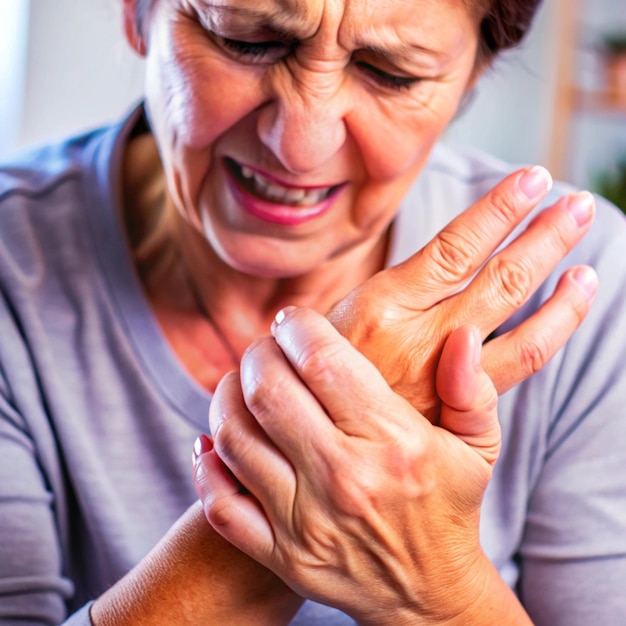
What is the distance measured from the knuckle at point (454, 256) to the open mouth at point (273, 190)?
19 centimetres

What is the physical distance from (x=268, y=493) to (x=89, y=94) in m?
2.14

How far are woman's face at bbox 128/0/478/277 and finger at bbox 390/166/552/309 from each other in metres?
0.14

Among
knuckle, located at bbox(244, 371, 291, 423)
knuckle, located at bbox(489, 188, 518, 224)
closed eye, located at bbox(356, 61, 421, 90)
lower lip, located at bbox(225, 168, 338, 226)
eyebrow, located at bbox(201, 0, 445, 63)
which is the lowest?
knuckle, located at bbox(244, 371, 291, 423)

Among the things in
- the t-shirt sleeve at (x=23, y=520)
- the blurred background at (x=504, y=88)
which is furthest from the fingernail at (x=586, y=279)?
the blurred background at (x=504, y=88)

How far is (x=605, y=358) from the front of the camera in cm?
121

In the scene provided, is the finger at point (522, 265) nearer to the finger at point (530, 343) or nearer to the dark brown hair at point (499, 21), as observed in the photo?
the finger at point (530, 343)

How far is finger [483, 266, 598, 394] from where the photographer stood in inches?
39.6

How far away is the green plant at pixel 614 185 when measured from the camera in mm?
3326

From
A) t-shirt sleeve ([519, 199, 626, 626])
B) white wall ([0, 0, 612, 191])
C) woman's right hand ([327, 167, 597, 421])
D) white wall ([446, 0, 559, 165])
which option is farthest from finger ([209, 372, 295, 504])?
white wall ([446, 0, 559, 165])

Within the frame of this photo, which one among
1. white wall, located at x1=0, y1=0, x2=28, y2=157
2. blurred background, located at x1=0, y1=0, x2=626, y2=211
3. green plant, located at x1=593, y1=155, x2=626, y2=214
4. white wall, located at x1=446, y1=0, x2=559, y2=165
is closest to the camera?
white wall, located at x1=0, y1=0, x2=28, y2=157

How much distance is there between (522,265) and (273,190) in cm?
31

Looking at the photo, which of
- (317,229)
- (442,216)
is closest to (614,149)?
(442,216)

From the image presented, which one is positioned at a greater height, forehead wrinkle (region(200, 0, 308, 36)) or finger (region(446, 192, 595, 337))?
forehead wrinkle (region(200, 0, 308, 36))

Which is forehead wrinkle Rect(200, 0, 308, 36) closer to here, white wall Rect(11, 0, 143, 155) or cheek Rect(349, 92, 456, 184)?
cheek Rect(349, 92, 456, 184)
